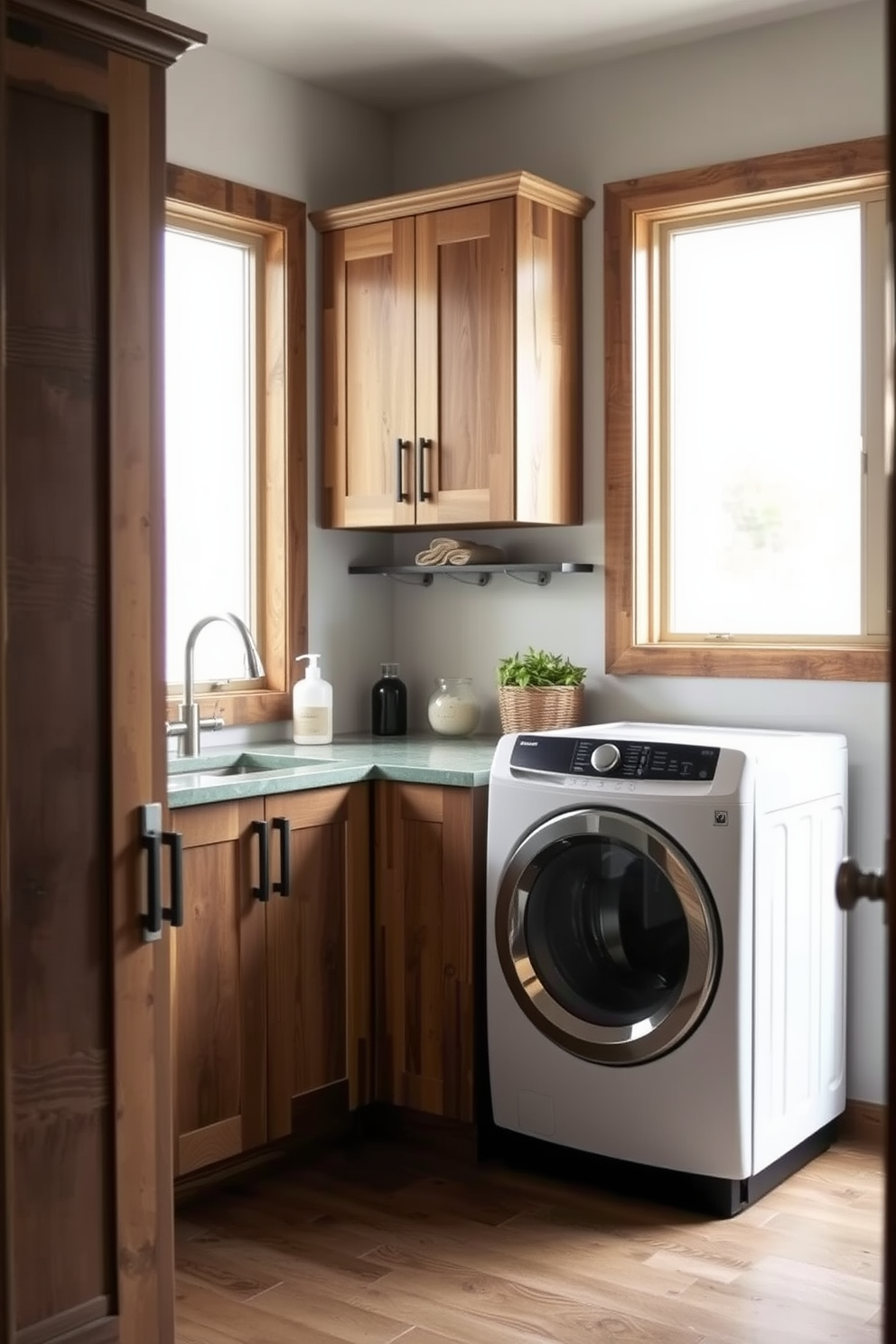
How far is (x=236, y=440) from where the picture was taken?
3.98 meters

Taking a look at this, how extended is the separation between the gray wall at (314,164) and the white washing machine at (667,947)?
101 centimetres

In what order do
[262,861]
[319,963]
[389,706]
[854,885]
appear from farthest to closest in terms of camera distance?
[389,706] < [319,963] < [262,861] < [854,885]

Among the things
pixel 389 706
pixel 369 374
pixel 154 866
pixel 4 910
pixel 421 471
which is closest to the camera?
pixel 4 910

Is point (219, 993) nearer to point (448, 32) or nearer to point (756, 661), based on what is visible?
point (756, 661)

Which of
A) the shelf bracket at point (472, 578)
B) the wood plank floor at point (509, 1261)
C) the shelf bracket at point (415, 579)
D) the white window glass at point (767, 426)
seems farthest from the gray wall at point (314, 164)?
the wood plank floor at point (509, 1261)

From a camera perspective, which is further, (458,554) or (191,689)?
(458,554)

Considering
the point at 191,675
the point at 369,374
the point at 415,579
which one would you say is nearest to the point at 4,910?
the point at 191,675

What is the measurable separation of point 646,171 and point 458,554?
1084 millimetres

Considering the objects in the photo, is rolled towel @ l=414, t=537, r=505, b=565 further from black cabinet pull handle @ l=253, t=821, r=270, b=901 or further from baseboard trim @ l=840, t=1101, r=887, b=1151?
baseboard trim @ l=840, t=1101, r=887, b=1151

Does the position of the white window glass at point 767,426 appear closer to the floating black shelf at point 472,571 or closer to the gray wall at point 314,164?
the floating black shelf at point 472,571

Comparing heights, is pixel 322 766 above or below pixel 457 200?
below

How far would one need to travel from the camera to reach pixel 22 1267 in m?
2.11

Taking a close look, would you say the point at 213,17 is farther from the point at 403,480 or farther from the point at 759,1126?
the point at 759,1126

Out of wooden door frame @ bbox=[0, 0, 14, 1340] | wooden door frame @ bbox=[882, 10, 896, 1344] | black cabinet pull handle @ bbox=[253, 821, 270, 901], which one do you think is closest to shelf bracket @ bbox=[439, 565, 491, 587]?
black cabinet pull handle @ bbox=[253, 821, 270, 901]
